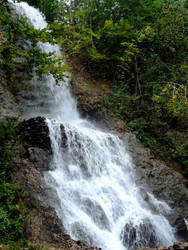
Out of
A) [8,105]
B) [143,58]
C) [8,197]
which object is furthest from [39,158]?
[143,58]

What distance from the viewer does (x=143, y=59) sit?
46.6 ft

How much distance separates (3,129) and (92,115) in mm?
6195

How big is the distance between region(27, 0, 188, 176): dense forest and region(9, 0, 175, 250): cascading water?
2.79 meters

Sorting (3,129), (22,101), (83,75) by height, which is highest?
(83,75)

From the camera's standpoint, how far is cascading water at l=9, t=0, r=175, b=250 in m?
6.18

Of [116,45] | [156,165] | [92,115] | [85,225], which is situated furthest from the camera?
[116,45]

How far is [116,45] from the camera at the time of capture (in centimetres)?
1480

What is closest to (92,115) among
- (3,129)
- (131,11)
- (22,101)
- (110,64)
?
(22,101)

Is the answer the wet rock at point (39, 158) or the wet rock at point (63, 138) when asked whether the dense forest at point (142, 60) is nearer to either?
the wet rock at point (63, 138)

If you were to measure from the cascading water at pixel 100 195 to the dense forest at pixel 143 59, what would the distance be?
2793 millimetres

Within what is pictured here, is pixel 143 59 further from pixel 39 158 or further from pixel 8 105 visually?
pixel 39 158

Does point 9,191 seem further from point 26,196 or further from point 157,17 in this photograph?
point 157,17

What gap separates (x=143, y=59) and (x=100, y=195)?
32.2 ft

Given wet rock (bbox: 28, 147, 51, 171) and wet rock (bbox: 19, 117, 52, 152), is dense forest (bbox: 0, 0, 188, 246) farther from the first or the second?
wet rock (bbox: 28, 147, 51, 171)
